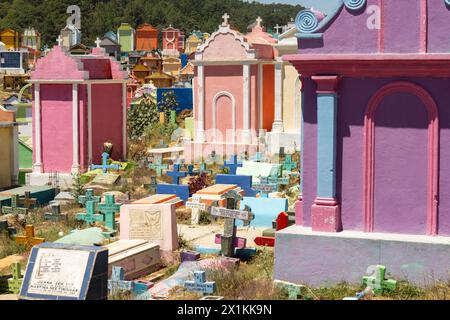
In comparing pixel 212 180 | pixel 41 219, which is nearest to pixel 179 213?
pixel 41 219

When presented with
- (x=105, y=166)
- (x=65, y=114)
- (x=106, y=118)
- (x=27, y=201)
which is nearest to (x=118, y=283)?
(x=27, y=201)

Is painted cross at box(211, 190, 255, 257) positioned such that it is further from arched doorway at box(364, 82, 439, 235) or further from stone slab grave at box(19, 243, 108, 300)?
stone slab grave at box(19, 243, 108, 300)

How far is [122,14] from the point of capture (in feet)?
364

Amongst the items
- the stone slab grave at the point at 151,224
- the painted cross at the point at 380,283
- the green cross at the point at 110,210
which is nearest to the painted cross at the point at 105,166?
the green cross at the point at 110,210

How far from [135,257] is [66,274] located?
2.57 meters

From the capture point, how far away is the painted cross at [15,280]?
10312 millimetres

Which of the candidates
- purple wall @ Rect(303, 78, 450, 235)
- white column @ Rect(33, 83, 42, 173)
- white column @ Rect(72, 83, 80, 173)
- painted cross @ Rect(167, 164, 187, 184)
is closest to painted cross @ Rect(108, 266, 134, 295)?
purple wall @ Rect(303, 78, 450, 235)

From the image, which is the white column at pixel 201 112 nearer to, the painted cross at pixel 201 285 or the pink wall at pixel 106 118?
the pink wall at pixel 106 118

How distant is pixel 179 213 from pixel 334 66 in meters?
6.04

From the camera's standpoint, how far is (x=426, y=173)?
Result: 33.3ft

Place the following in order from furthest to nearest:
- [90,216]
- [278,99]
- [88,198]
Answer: [278,99] → [88,198] → [90,216]

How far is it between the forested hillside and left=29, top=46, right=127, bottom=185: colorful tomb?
71.4 meters

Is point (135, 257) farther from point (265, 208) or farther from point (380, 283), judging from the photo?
point (265, 208)

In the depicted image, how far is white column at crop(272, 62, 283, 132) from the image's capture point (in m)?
23.2
